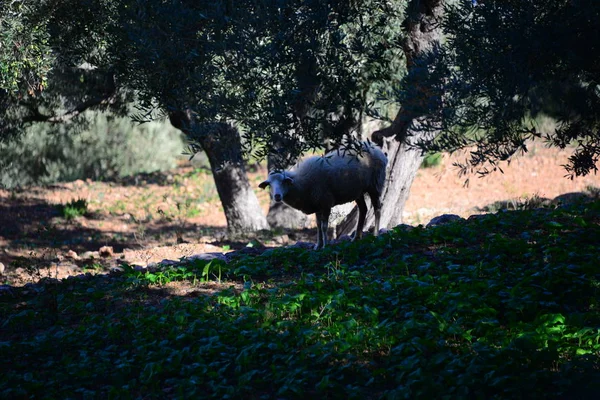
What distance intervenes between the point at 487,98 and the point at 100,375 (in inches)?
194

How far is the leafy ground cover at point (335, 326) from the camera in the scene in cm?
580

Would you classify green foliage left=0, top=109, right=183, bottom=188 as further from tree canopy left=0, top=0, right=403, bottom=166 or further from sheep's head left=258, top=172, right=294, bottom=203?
tree canopy left=0, top=0, right=403, bottom=166

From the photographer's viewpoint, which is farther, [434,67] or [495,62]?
[434,67]

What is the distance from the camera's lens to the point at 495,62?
285 inches

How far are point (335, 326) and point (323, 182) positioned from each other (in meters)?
5.67

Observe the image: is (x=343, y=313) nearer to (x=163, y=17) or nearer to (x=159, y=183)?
(x=163, y=17)

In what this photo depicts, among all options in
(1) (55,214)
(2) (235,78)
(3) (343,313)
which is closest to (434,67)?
(2) (235,78)

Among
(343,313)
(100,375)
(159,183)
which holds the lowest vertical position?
(100,375)

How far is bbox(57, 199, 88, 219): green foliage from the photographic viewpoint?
891 inches

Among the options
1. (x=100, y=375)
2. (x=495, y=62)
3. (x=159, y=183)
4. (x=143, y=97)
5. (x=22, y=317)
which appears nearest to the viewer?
(x=100, y=375)

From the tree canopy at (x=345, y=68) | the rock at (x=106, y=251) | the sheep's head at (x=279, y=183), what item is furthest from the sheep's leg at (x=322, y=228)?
the rock at (x=106, y=251)

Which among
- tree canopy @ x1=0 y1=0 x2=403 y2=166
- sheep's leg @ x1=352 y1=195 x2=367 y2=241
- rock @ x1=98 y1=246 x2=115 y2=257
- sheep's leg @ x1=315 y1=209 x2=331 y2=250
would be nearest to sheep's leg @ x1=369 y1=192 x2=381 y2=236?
sheep's leg @ x1=352 y1=195 x2=367 y2=241

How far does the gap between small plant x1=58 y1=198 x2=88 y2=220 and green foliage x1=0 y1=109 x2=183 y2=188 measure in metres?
5.65

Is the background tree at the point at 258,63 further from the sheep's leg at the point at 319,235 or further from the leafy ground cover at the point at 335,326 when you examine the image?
the sheep's leg at the point at 319,235
